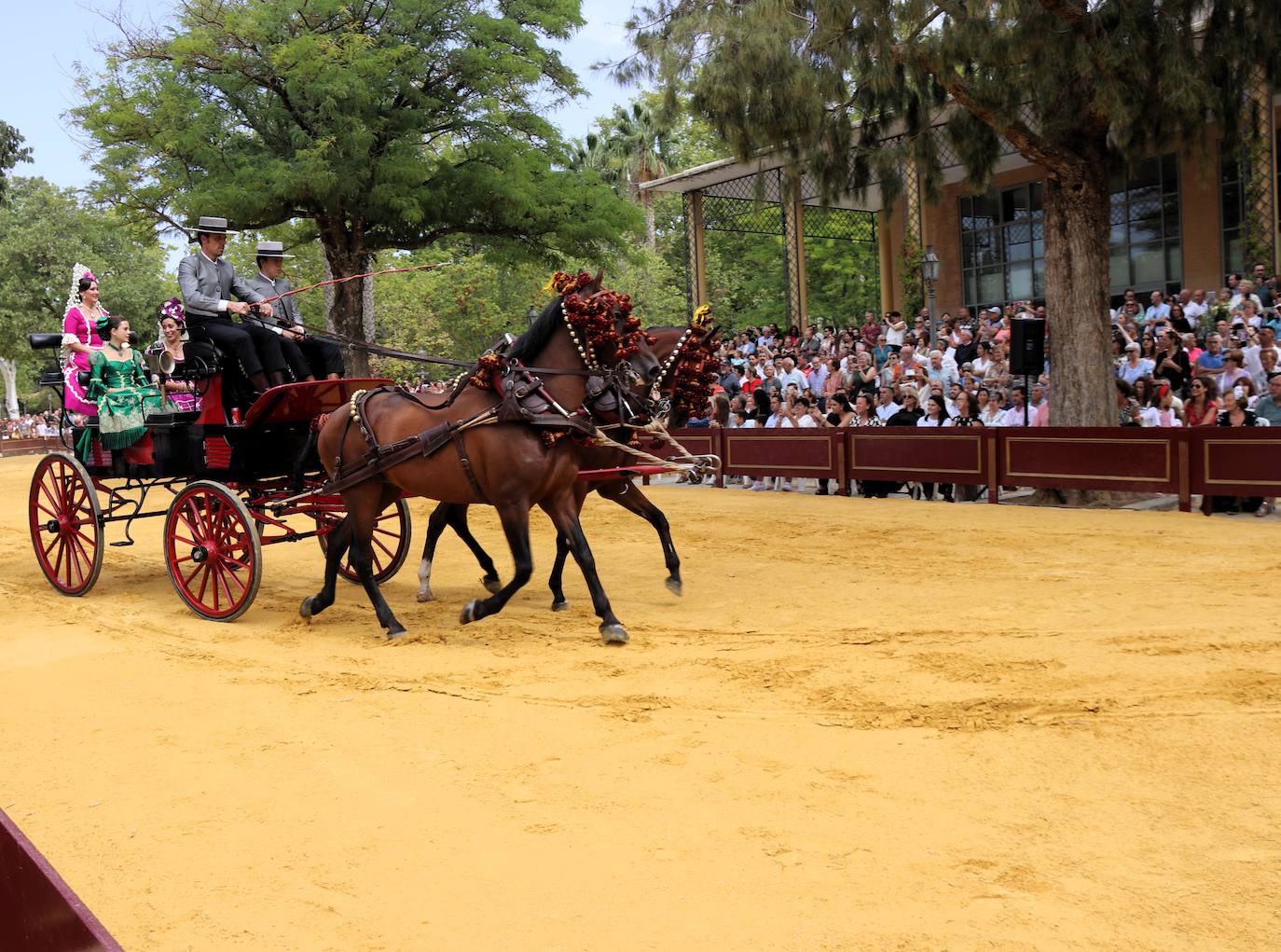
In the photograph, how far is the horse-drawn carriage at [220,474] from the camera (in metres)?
8.52

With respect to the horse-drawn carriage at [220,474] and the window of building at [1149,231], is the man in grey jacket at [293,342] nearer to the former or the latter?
the horse-drawn carriage at [220,474]

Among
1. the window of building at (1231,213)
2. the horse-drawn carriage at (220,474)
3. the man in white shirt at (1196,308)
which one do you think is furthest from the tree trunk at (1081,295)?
the window of building at (1231,213)

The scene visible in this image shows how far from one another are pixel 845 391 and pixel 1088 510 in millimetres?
6463

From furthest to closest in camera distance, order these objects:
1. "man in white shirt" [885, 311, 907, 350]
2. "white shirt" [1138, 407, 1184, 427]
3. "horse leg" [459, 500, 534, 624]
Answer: "man in white shirt" [885, 311, 907, 350], "white shirt" [1138, 407, 1184, 427], "horse leg" [459, 500, 534, 624]

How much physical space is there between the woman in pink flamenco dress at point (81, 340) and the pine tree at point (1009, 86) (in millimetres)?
7924

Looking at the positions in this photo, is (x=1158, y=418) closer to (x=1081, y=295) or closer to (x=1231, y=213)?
(x=1081, y=295)

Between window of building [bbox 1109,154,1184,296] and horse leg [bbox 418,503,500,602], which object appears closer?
horse leg [bbox 418,503,500,602]

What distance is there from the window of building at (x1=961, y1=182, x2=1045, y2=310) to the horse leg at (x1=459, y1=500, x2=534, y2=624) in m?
20.6

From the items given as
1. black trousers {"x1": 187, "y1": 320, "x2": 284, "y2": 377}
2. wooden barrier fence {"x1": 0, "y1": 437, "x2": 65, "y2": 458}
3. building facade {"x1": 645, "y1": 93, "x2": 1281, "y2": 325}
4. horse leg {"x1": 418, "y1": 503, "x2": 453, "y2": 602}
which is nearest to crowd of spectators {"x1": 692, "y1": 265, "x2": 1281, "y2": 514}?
building facade {"x1": 645, "y1": 93, "x2": 1281, "y2": 325}

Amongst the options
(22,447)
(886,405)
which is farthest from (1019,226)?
(22,447)

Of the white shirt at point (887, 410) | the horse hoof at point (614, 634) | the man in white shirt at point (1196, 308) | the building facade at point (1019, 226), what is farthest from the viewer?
the building facade at point (1019, 226)

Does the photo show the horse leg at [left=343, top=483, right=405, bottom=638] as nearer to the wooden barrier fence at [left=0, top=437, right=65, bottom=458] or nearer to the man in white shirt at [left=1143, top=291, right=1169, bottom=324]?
the man in white shirt at [left=1143, top=291, right=1169, bottom=324]

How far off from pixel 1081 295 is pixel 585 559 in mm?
9488

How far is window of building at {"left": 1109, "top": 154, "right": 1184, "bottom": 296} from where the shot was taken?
75.9ft
